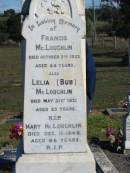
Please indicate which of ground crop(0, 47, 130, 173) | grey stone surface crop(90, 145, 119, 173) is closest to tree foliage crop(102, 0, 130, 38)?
ground crop(0, 47, 130, 173)

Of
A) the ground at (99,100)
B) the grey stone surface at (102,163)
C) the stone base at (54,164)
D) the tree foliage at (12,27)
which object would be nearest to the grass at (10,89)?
the ground at (99,100)

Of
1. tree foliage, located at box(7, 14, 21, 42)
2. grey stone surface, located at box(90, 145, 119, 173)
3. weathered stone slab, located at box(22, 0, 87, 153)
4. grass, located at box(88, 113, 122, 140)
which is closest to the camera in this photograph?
weathered stone slab, located at box(22, 0, 87, 153)

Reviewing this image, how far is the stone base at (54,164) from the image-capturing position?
8.19 meters

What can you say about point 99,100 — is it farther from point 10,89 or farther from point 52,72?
point 52,72

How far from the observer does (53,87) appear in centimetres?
817

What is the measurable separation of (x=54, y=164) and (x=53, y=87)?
932 millimetres

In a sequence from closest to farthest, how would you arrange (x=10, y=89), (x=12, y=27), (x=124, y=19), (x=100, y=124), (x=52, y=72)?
(x=52, y=72), (x=100, y=124), (x=10, y=89), (x=124, y=19), (x=12, y=27)

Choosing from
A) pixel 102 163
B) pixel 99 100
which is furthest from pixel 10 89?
pixel 102 163

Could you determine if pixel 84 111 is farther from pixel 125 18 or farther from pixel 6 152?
pixel 125 18

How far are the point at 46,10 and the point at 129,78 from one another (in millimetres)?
21056

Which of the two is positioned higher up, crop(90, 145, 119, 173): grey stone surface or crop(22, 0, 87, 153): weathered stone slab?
crop(22, 0, 87, 153): weathered stone slab

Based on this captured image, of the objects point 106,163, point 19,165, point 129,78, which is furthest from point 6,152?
point 129,78

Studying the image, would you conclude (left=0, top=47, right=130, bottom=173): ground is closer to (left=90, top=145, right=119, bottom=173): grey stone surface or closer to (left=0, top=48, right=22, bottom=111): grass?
(left=0, top=48, right=22, bottom=111): grass

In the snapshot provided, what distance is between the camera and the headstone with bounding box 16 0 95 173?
812cm
